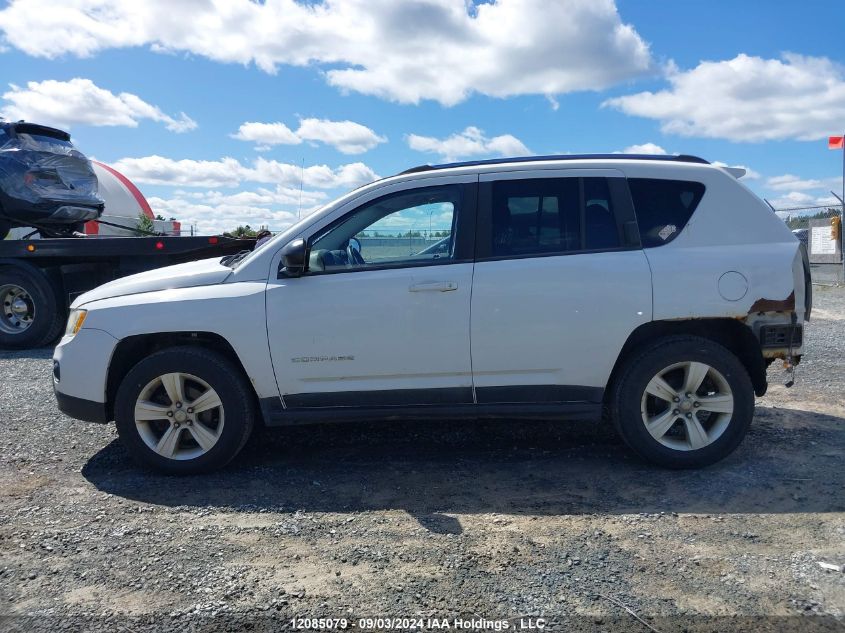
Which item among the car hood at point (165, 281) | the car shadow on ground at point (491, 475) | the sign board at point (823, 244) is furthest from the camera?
the sign board at point (823, 244)

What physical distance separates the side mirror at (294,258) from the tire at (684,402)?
214 cm

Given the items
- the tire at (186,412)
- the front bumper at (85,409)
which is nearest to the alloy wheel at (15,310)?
the front bumper at (85,409)

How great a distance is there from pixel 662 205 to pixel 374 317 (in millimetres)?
1986

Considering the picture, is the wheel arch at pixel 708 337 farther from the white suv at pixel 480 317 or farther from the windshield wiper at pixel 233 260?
the windshield wiper at pixel 233 260

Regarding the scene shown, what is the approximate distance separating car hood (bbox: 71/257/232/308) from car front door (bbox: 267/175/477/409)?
439 millimetres

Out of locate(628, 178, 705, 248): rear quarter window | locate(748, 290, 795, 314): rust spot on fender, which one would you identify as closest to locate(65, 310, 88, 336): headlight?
locate(628, 178, 705, 248): rear quarter window

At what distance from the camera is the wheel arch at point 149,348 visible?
14.9 ft

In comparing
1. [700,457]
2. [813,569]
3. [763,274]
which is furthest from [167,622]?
[763,274]

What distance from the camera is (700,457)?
4461 millimetres

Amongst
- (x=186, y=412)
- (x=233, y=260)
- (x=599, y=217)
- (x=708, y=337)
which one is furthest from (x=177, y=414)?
(x=708, y=337)

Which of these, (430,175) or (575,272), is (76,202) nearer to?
(430,175)

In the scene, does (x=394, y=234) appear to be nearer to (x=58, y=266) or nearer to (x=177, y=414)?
(x=177, y=414)

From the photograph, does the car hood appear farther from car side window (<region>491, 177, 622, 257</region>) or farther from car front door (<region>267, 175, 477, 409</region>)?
car side window (<region>491, 177, 622, 257</region>)

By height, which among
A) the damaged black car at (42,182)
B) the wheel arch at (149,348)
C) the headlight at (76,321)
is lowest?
the wheel arch at (149,348)
